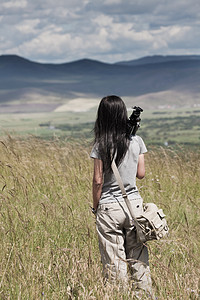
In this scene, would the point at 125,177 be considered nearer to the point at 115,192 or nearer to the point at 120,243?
the point at 115,192

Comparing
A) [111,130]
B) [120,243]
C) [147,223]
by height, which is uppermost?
[111,130]

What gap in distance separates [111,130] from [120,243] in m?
0.92

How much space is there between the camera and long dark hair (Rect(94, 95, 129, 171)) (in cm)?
339

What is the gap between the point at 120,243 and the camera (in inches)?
136

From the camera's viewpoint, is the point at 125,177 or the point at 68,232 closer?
the point at 125,177

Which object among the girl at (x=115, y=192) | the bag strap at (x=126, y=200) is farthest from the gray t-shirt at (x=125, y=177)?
the bag strap at (x=126, y=200)

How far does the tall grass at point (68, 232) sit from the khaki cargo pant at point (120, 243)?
4.4 inches

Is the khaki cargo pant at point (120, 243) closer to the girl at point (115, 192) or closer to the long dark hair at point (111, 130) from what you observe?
the girl at point (115, 192)

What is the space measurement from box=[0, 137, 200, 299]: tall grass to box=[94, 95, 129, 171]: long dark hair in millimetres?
471

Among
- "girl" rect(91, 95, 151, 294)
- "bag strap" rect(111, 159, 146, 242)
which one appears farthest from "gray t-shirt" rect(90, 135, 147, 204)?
"bag strap" rect(111, 159, 146, 242)

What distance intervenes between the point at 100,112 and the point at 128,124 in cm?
25

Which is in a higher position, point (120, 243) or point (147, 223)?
point (147, 223)

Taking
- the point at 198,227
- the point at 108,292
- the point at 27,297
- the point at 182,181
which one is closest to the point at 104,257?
the point at 108,292

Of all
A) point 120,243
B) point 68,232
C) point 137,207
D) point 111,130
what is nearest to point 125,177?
point 137,207
